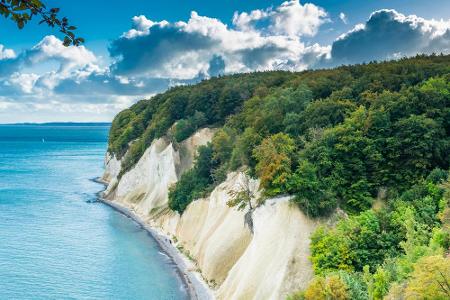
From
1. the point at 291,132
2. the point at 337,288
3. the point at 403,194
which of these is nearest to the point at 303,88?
the point at 291,132

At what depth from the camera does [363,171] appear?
41031mm

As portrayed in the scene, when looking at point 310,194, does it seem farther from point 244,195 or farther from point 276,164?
point 244,195

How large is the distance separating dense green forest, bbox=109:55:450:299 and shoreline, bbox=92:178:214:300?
496cm

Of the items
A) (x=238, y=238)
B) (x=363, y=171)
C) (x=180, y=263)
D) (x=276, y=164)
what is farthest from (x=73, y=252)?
(x=363, y=171)

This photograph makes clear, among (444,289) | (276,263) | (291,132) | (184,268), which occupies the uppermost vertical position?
(291,132)

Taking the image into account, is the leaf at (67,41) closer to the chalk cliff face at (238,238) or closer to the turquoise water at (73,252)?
the chalk cliff face at (238,238)

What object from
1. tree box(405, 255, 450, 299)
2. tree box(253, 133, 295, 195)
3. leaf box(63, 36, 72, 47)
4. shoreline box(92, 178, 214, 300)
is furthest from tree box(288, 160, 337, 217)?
leaf box(63, 36, 72, 47)

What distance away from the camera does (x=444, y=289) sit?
20.1m

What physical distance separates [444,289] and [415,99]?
27308 millimetres

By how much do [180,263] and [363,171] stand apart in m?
22.2

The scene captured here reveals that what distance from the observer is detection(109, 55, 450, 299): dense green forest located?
27.0 metres

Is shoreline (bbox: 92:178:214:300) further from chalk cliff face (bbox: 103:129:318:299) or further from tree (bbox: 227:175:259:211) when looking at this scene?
tree (bbox: 227:175:259:211)

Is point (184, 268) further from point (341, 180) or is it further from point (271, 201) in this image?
point (341, 180)

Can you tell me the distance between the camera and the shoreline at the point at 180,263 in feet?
142
